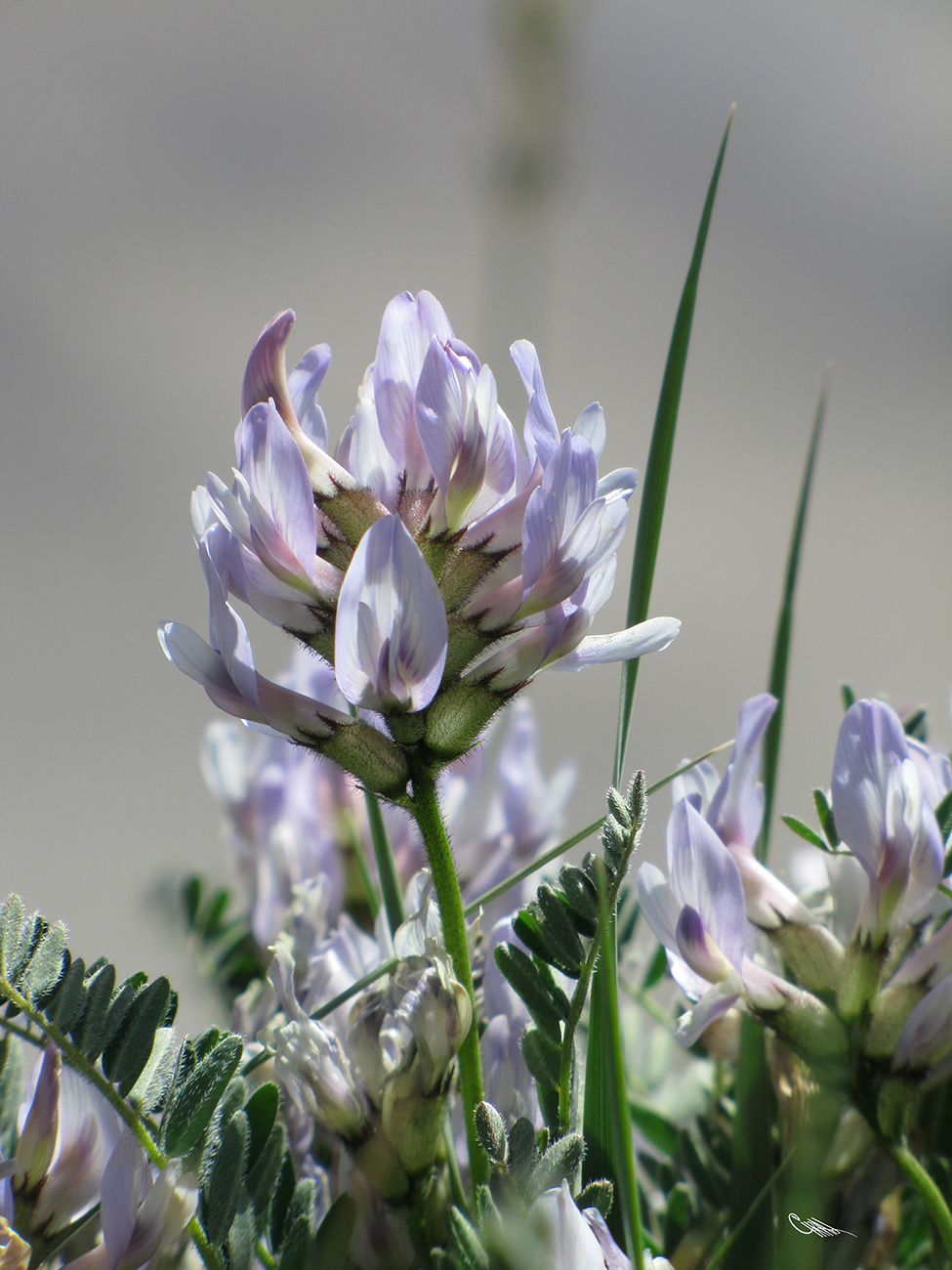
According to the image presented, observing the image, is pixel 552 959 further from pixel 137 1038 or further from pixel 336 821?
pixel 336 821

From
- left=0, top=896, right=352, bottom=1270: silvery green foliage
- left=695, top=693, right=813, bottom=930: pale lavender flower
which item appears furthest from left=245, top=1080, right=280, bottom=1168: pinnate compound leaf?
left=695, top=693, right=813, bottom=930: pale lavender flower

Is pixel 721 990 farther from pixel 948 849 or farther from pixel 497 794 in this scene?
pixel 497 794

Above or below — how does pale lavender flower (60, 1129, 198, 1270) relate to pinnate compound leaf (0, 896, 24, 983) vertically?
below

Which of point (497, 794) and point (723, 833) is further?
point (497, 794)

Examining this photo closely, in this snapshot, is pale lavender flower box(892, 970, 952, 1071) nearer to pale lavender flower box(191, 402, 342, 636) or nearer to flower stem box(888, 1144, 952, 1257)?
flower stem box(888, 1144, 952, 1257)

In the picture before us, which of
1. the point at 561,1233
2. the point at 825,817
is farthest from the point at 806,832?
the point at 561,1233

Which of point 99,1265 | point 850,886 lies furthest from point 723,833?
point 99,1265
